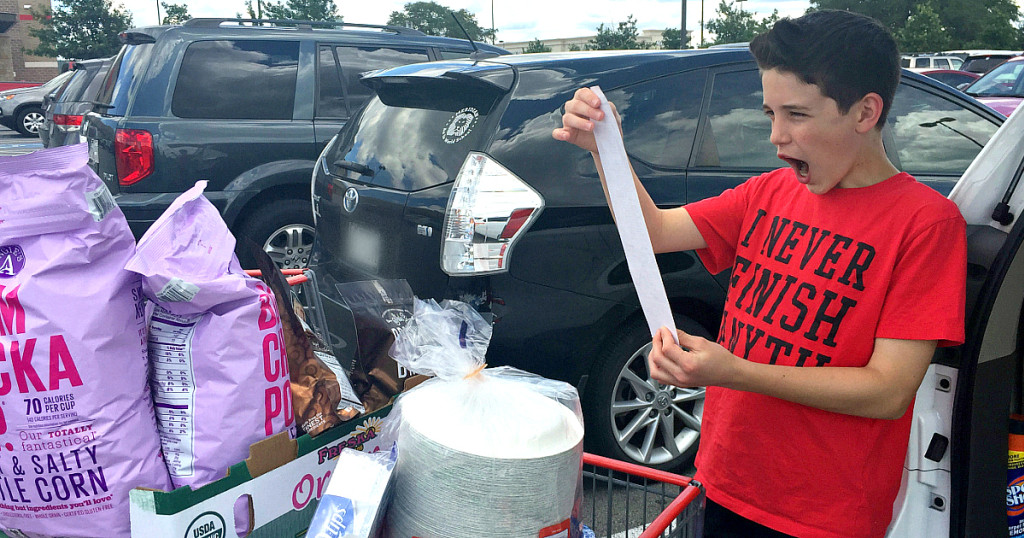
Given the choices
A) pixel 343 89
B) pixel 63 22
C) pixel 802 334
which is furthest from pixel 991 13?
pixel 802 334

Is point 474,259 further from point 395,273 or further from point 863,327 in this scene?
point 863,327

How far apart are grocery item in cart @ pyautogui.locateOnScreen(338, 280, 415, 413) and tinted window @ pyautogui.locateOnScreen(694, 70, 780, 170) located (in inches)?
71.8

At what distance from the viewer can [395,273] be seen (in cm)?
319

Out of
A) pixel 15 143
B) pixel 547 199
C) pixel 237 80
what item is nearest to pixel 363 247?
pixel 547 199

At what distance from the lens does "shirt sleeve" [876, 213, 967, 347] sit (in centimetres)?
135

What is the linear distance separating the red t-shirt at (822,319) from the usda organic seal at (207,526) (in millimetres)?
970

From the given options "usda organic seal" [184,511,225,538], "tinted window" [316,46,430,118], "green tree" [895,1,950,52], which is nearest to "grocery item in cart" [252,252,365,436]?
"usda organic seal" [184,511,225,538]

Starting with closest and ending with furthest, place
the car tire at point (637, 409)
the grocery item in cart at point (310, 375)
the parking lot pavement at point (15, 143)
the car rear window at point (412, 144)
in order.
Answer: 1. the grocery item in cart at point (310, 375)
2. the car rear window at point (412, 144)
3. the car tire at point (637, 409)
4. the parking lot pavement at point (15, 143)

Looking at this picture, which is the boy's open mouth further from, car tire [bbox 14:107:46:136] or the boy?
car tire [bbox 14:107:46:136]

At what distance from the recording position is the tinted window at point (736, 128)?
352 centimetres

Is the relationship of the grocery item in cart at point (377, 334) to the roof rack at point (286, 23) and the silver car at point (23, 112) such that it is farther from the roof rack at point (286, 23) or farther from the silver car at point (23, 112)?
the silver car at point (23, 112)

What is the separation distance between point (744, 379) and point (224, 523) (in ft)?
2.73

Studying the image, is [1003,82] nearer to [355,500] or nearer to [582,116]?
[582,116]

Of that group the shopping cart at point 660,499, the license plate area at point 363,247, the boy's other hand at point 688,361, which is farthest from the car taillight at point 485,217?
the boy's other hand at point 688,361
